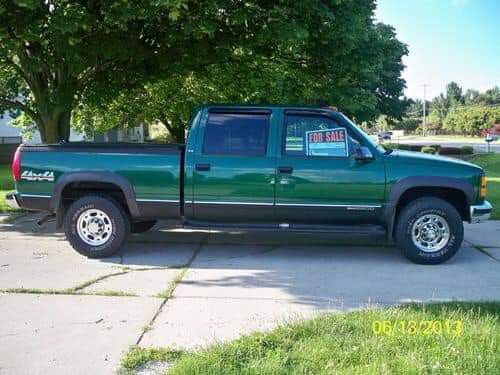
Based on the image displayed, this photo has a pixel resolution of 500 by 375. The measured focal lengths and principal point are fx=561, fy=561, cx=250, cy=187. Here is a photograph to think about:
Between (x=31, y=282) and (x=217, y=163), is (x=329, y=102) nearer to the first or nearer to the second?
(x=217, y=163)

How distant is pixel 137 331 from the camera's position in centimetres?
462

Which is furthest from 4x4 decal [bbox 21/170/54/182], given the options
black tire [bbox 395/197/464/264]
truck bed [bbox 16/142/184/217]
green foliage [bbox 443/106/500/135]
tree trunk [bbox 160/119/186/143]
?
green foliage [bbox 443/106/500/135]

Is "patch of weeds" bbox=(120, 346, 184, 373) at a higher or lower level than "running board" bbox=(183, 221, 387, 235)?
lower

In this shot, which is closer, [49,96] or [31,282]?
[31,282]

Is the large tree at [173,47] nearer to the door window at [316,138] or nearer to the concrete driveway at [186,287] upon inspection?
the door window at [316,138]

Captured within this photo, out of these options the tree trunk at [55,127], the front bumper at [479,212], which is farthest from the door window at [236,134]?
the tree trunk at [55,127]

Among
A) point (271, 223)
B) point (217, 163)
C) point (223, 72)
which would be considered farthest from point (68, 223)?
point (223, 72)

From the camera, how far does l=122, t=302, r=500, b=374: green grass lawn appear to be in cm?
375

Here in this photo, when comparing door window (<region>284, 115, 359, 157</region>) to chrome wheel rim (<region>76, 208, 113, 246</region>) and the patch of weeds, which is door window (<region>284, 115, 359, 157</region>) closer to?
chrome wheel rim (<region>76, 208, 113, 246</region>)


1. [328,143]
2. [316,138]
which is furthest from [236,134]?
[328,143]

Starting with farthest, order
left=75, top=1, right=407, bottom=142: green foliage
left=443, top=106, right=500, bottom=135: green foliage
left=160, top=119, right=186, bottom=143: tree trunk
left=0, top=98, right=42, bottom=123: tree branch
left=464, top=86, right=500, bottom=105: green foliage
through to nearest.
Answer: left=464, top=86, right=500, bottom=105: green foliage, left=443, top=106, right=500, bottom=135: green foliage, left=160, top=119, right=186, bottom=143: tree trunk, left=0, top=98, right=42, bottom=123: tree branch, left=75, top=1, right=407, bottom=142: green foliage

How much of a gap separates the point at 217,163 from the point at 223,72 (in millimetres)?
4853

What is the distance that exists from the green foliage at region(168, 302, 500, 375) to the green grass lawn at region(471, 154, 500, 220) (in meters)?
6.83

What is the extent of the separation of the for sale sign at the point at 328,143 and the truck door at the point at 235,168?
1.64ft
